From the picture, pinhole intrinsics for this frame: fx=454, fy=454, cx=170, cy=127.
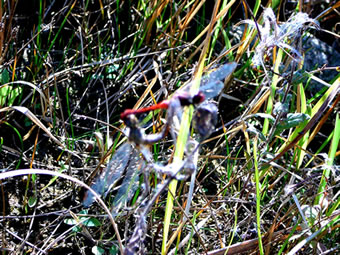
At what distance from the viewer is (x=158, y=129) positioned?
1448mm

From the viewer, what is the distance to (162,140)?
1489mm

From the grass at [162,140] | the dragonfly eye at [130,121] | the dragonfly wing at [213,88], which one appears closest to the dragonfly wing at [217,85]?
the dragonfly wing at [213,88]

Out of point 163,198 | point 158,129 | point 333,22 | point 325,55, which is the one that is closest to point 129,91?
point 158,129

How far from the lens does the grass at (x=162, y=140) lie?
126cm

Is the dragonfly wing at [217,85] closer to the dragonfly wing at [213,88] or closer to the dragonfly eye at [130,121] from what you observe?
the dragonfly wing at [213,88]

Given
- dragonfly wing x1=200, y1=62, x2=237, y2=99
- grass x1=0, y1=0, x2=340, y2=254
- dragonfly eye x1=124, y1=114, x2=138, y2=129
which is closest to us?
dragonfly eye x1=124, y1=114, x2=138, y2=129

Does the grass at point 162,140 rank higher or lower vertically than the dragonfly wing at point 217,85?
lower

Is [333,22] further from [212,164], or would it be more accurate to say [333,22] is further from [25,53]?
[25,53]

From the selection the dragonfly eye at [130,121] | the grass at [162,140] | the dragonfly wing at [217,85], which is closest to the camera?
the dragonfly eye at [130,121]

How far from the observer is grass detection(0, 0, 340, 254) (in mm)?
1262

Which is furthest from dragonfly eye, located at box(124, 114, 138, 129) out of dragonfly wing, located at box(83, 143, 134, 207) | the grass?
the grass

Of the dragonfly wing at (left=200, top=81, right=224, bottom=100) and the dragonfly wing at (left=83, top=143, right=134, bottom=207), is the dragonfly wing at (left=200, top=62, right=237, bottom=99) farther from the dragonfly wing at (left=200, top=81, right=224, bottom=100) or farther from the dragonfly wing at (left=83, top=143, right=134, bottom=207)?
the dragonfly wing at (left=83, top=143, right=134, bottom=207)

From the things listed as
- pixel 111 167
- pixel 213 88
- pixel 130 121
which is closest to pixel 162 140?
pixel 111 167

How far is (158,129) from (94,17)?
767 mm
